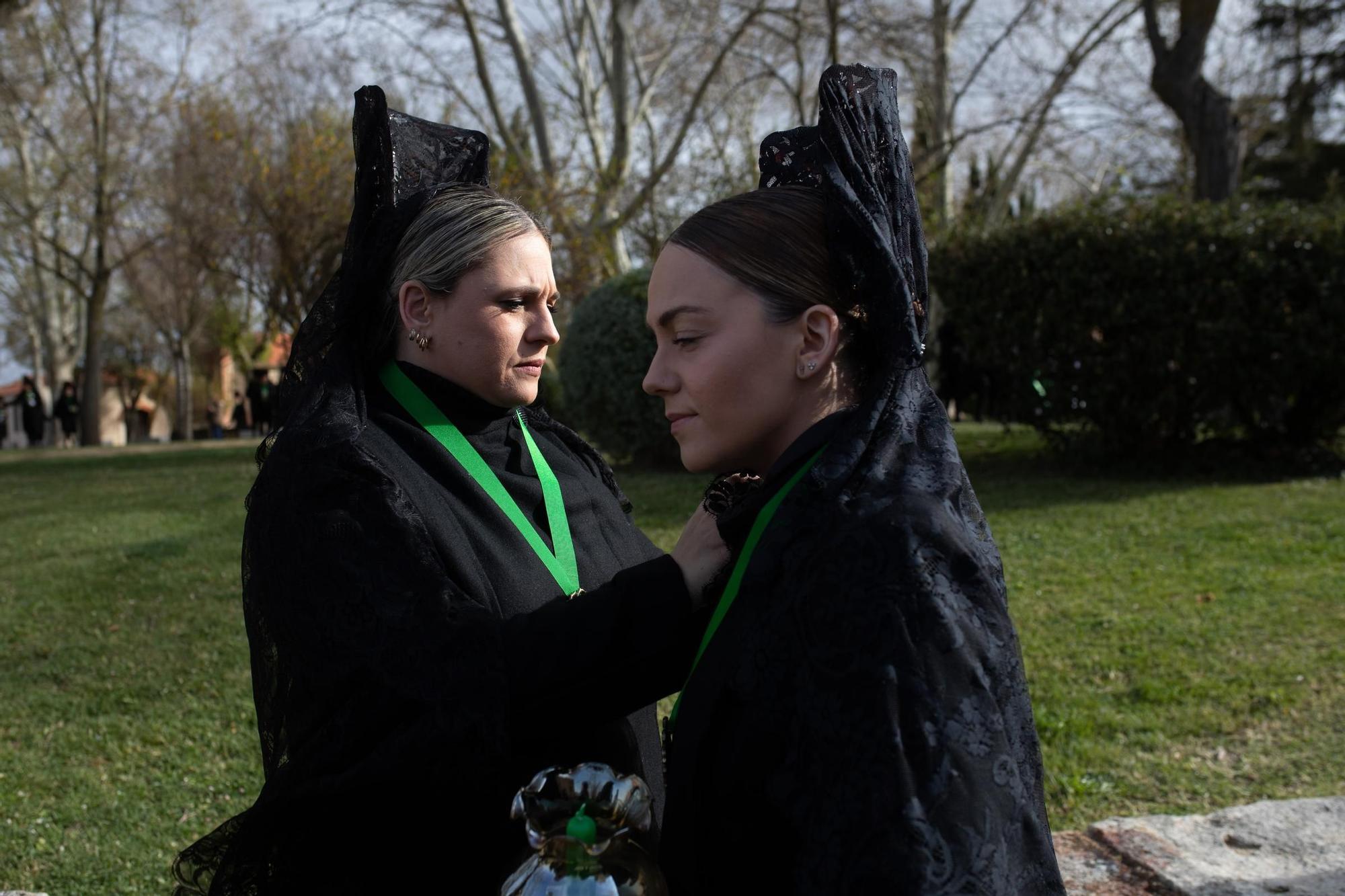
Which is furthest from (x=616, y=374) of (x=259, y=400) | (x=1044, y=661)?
(x=259, y=400)

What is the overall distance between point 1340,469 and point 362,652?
11060 mm

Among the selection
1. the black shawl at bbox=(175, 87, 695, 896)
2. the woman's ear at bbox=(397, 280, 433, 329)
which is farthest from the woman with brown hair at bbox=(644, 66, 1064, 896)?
the woman's ear at bbox=(397, 280, 433, 329)

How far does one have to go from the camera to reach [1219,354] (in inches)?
396

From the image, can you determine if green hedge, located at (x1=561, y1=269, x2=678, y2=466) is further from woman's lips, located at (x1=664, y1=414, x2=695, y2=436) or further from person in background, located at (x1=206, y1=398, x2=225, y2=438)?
person in background, located at (x1=206, y1=398, x2=225, y2=438)

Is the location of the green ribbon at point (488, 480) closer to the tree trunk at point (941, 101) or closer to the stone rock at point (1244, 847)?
the stone rock at point (1244, 847)

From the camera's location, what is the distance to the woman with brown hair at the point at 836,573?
4.75 ft

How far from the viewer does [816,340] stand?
179 centimetres

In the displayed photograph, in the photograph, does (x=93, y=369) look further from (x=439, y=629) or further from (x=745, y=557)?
(x=745, y=557)

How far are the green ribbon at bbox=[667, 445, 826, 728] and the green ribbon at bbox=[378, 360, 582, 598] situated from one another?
516 millimetres

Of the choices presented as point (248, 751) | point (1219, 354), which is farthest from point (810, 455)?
point (1219, 354)

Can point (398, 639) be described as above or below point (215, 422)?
above

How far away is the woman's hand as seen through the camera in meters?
1.89

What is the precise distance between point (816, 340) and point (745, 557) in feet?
1.16

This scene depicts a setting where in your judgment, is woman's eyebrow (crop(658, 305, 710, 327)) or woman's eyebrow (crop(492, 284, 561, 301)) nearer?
woman's eyebrow (crop(658, 305, 710, 327))
